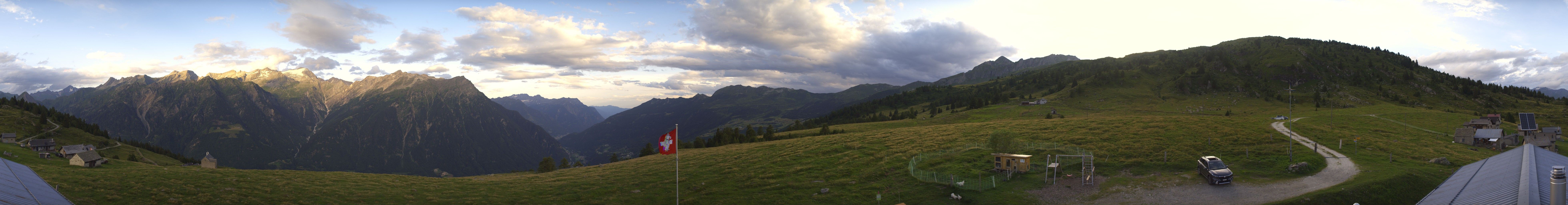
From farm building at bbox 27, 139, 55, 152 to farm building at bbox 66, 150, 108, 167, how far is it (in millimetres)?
65123

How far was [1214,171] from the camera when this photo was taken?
37938mm

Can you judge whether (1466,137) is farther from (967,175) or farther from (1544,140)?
(967,175)

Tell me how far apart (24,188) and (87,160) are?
87.7 m

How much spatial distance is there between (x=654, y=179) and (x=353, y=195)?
970 inches

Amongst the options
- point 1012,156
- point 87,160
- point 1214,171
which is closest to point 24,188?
point 1012,156

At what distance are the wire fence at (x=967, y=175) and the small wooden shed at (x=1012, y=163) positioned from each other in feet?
3.58

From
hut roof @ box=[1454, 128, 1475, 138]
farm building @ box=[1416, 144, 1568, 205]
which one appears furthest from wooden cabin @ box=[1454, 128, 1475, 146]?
farm building @ box=[1416, 144, 1568, 205]

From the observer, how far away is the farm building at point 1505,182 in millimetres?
15438

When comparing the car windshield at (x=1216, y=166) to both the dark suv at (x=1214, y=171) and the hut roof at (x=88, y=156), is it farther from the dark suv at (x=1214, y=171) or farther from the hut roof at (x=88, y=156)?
the hut roof at (x=88, y=156)

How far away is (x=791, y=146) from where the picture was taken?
3145 inches

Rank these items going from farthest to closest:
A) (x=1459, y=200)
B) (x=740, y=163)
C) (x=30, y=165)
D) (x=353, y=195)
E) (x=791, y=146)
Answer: (x=791, y=146), (x=30, y=165), (x=740, y=163), (x=353, y=195), (x=1459, y=200)

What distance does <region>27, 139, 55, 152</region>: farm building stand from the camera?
121688 mm

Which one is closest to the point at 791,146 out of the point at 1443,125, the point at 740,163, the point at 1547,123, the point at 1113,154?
the point at 740,163

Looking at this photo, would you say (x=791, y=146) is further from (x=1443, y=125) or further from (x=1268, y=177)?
(x=1443, y=125)
